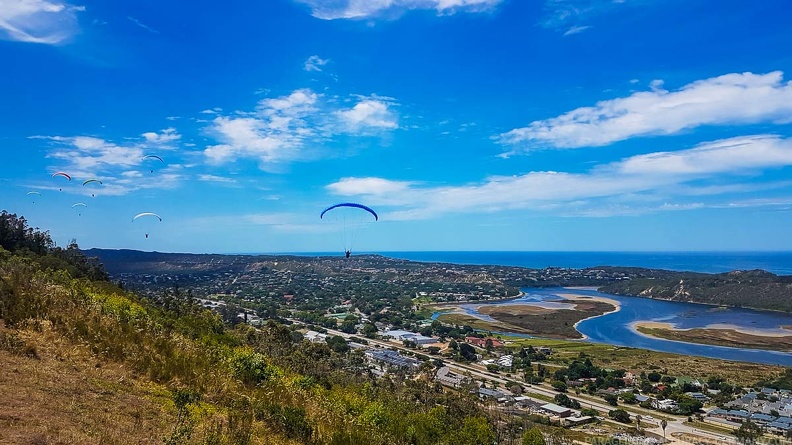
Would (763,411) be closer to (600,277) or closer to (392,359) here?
(392,359)

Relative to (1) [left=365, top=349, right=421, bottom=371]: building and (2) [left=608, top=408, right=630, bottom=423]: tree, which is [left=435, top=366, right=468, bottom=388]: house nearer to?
(1) [left=365, top=349, right=421, bottom=371]: building

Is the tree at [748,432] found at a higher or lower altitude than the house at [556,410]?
higher

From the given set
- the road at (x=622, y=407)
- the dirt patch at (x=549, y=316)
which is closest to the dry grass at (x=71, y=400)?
the road at (x=622, y=407)

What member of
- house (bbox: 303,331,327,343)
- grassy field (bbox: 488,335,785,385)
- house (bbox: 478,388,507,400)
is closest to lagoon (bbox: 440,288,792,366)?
grassy field (bbox: 488,335,785,385)

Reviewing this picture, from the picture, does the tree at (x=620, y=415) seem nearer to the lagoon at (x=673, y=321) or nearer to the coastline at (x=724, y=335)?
the lagoon at (x=673, y=321)

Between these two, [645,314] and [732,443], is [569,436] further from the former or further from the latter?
[645,314]
